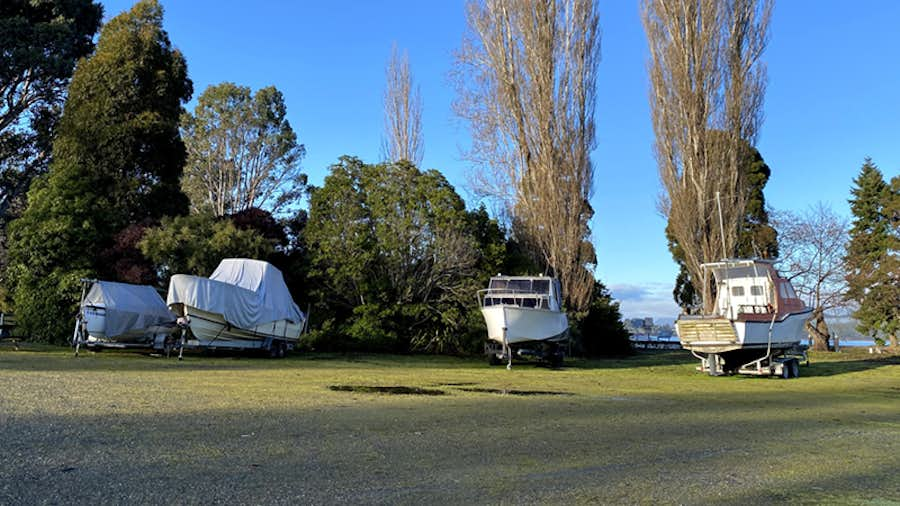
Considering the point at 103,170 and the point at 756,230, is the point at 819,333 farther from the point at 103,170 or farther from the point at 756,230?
the point at 103,170

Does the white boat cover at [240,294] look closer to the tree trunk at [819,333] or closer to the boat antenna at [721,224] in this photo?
the boat antenna at [721,224]

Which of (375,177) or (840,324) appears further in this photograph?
(840,324)

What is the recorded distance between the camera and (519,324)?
60.2 feet

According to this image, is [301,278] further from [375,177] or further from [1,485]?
[1,485]

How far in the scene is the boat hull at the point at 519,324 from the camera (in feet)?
59.8

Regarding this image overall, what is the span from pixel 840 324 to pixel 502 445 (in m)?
37.4

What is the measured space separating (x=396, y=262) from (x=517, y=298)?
577 centimetres

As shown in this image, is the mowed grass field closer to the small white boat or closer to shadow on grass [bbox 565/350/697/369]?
the small white boat

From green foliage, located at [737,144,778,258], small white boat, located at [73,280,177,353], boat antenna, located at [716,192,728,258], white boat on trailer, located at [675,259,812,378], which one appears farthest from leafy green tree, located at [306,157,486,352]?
green foliage, located at [737,144,778,258]

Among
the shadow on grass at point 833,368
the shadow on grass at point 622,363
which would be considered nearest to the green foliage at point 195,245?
the shadow on grass at point 622,363

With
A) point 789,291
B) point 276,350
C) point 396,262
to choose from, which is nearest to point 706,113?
point 789,291

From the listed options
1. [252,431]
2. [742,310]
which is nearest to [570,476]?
[252,431]

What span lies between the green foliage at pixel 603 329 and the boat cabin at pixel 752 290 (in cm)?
829

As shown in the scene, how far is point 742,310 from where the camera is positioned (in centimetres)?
1911
